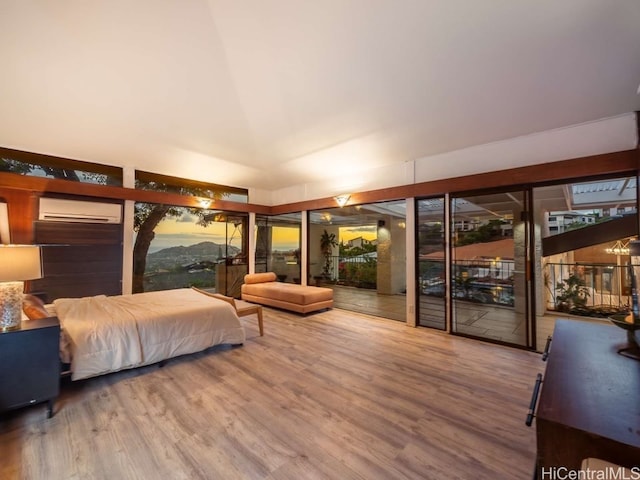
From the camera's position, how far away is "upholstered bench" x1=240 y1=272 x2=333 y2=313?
5.32 metres

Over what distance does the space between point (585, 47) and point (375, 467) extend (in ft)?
11.9

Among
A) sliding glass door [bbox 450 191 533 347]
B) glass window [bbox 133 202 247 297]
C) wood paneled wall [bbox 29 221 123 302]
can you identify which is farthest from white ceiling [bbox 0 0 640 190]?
glass window [bbox 133 202 247 297]

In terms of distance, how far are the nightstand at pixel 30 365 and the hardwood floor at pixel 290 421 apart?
0.65 ft

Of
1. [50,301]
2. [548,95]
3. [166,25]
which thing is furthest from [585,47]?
[50,301]

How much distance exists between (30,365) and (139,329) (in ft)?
2.86

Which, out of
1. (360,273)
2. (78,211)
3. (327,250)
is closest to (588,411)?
(78,211)

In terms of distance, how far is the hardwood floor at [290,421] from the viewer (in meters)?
1.69

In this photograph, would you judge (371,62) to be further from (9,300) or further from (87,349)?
(87,349)

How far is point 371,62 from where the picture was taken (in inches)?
101

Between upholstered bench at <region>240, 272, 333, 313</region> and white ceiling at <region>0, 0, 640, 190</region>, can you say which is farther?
upholstered bench at <region>240, 272, 333, 313</region>

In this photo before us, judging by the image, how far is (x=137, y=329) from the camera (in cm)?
291

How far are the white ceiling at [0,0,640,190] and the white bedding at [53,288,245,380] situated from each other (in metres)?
2.42

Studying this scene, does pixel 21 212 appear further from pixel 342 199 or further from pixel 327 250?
pixel 327 250

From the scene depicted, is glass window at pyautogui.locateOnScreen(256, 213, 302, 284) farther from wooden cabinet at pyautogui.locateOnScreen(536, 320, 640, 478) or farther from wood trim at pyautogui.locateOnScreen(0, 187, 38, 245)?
wooden cabinet at pyautogui.locateOnScreen(536, 320, 640, 478)
